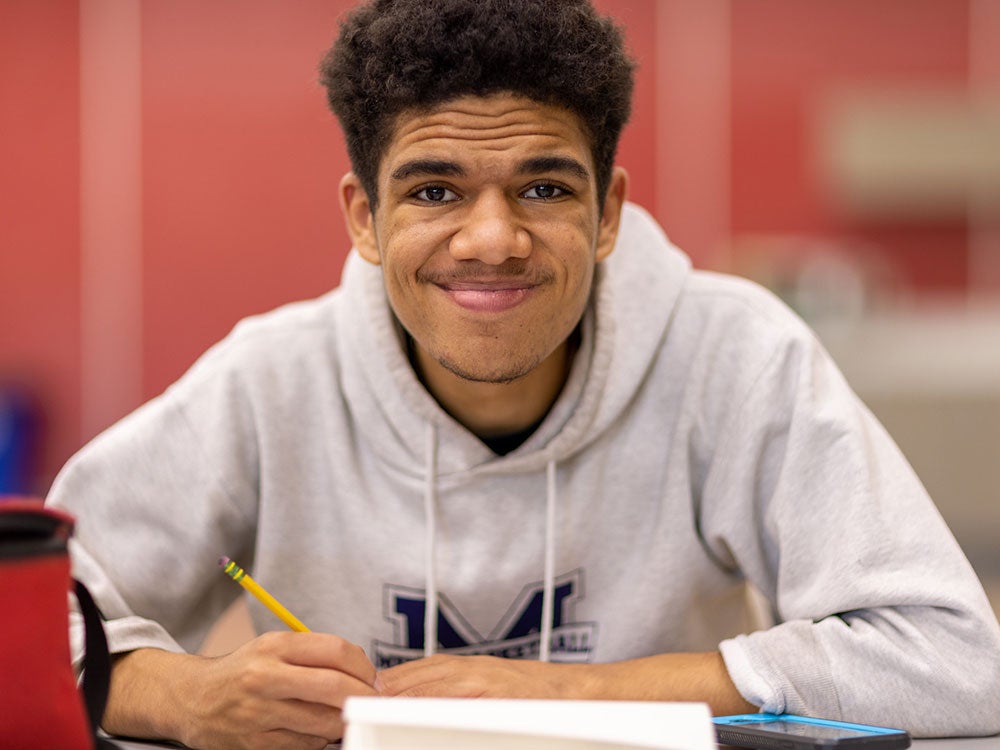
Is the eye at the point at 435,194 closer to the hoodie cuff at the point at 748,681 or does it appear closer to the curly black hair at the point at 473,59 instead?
the curly black hair at the point at 473,59

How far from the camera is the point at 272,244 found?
16.1 ft

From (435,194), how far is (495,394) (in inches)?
11.1

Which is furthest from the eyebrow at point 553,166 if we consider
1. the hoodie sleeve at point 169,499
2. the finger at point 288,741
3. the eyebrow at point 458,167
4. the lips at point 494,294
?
the finger at point 288,741

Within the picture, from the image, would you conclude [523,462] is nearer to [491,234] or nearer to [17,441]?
[491,234]

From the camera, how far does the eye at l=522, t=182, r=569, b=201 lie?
1.28 metres

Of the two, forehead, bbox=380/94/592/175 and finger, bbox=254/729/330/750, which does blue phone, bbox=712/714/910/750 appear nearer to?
finger, bbox=254/729/330/750

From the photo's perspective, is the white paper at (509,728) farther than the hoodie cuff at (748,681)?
No

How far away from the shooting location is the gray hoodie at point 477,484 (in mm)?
1392

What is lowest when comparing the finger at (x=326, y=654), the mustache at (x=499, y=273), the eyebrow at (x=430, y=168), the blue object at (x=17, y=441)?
the blue object at (x=17, y=441)

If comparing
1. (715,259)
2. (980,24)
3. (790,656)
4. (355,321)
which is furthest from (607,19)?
(980,24)

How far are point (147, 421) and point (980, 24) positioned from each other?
4.39 m

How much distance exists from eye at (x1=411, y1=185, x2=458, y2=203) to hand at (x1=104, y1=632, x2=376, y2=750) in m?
0.48

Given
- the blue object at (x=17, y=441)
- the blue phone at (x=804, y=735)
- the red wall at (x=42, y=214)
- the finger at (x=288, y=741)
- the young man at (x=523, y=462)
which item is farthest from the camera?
the red wall at (x=42, y=214)

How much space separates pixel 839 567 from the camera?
1.24 meters
